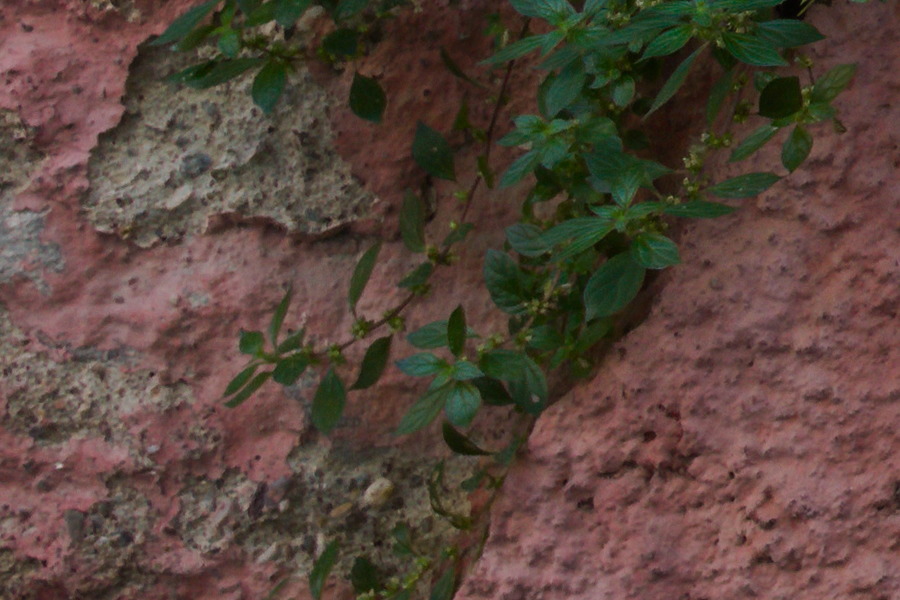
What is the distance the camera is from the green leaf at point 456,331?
115 centimetres

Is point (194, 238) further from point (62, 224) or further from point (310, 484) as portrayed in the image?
point (310, 484)

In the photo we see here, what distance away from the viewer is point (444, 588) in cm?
125

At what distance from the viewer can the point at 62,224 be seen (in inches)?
53.5

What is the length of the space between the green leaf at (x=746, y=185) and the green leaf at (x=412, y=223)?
0.37 m

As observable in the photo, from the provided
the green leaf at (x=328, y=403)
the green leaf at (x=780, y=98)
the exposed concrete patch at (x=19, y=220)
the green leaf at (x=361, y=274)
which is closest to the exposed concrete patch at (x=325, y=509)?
the green leaf at (x=328, y=403)

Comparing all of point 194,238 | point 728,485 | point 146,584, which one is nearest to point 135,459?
point 146,584

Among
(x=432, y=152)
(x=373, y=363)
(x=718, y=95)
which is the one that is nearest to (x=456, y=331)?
(x=373, y=363)

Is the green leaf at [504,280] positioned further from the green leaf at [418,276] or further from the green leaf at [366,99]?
the green leaf at [366,99]

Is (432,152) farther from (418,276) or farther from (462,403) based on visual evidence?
(462,403)

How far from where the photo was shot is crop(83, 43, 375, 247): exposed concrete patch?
136 cm

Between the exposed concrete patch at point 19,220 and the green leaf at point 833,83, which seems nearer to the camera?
the green leaf at point 833,83

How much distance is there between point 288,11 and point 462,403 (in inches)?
18.4

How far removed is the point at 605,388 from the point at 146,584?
63 cm

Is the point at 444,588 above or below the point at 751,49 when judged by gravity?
below
